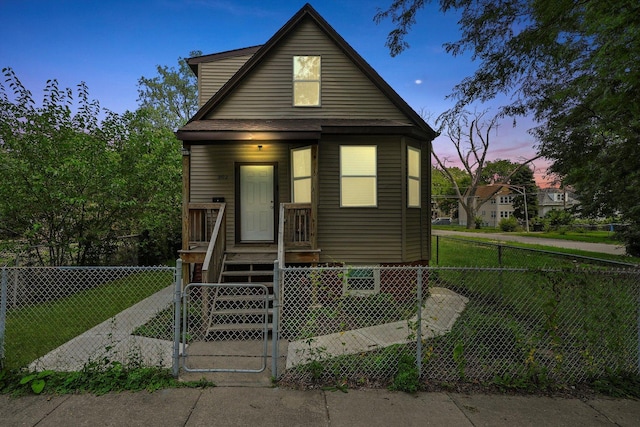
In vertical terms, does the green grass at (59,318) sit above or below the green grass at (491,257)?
below

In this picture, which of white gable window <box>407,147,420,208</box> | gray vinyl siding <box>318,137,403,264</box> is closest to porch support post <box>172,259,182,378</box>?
gray vinyl siding <box>318,137,403,264</box>

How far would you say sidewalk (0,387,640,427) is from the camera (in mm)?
2773

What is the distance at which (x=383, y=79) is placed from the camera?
773cm

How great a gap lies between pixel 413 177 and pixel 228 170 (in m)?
4.74

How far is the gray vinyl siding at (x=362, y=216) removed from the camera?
24.0 ft

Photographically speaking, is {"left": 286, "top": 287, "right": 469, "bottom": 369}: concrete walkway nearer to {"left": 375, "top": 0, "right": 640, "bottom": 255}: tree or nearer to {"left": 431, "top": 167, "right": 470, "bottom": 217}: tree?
{"left": 375, "top": 0, "right": 640, "bottom": 255}: tree

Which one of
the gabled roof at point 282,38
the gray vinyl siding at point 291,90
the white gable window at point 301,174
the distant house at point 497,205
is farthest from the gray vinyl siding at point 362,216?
the distant house at point 497,205

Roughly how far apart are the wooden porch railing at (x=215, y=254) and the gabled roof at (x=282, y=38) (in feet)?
9.67

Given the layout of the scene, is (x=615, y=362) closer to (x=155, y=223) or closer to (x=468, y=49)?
(x=468, y=49)

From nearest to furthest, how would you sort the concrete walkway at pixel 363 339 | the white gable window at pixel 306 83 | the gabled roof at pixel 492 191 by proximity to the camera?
the concrete walkway at pixel 363 339
the white gable window at pixel 306 83
the gabled roof at pixel 492 191

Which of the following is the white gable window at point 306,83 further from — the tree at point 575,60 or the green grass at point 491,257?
the green grass at point 491,257

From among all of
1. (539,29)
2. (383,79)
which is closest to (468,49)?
(539,29)

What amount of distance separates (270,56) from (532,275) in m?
7.38

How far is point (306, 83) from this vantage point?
789 centimetres
